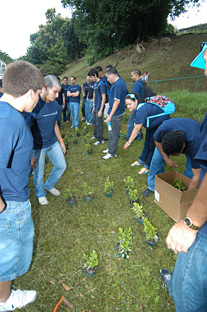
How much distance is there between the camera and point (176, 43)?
803 inches

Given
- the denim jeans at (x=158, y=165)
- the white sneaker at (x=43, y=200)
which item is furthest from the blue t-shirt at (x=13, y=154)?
the denim jeans at (x=158, y=165)

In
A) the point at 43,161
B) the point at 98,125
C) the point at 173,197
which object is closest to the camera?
the point at 173,197

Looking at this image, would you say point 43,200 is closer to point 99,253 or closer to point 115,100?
point 99,253

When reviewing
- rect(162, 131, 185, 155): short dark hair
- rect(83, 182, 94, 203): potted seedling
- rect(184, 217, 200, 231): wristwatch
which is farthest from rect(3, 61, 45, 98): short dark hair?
rect(83, 182, 94, 203): potted seedling

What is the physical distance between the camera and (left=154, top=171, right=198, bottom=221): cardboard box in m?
2.54

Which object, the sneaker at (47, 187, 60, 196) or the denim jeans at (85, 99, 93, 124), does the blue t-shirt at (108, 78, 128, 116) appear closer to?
the sneaker at (47, 187, 60, 196)

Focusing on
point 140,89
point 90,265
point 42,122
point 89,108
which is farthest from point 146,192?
point 89,108

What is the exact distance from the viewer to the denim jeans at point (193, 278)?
102 centimetres

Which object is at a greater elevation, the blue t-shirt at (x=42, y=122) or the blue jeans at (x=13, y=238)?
the blue t-shirt at (x=42, y=122)

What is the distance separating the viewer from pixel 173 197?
2.70 m

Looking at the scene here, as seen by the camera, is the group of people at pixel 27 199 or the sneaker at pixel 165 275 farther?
the sneaker at pixel 165 275

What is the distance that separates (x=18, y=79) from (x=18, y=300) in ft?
7.65

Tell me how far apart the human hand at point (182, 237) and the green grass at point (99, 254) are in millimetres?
1452

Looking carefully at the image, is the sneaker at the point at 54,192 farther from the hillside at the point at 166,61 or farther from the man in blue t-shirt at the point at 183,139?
the hillside at the point at 166,61
